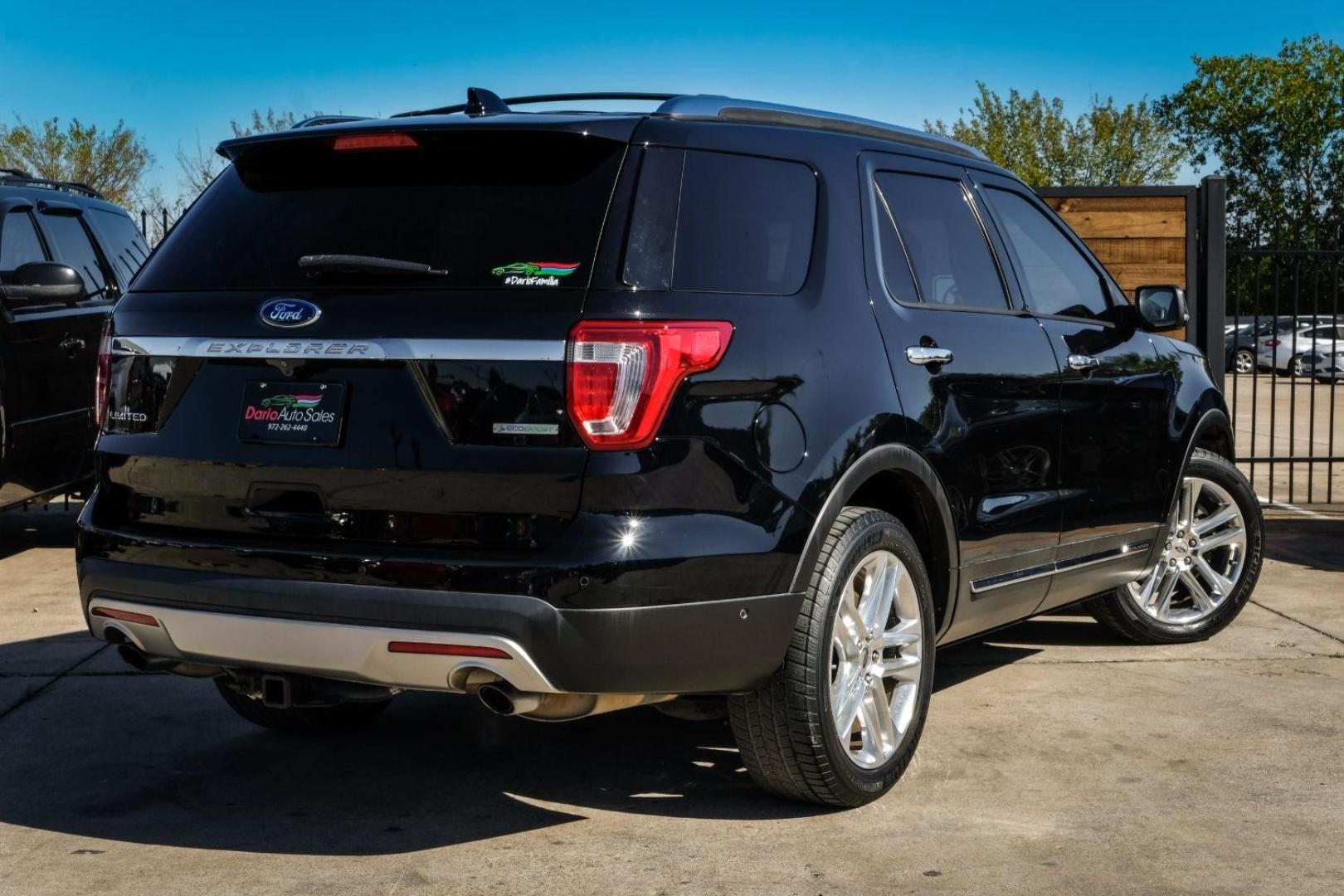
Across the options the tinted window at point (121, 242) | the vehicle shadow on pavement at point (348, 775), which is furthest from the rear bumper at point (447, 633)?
the tinted window at point (121, 242)

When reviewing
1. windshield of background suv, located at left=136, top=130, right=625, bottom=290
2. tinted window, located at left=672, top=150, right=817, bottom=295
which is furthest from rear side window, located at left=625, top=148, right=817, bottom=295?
windshield of background suv, located at left=136, top=130, right=625, bottom=290

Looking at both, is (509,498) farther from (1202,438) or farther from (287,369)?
(1202,438)

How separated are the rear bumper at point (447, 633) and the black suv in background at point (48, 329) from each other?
4561 millimetres

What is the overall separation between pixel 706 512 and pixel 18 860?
199 cm

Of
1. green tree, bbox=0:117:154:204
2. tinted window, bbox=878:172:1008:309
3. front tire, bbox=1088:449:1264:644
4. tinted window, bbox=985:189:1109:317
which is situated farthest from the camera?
green tree, bbox=0:117:154:204

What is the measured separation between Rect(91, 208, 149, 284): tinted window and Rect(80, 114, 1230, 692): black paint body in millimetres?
5817

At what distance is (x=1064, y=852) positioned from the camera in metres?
4.09

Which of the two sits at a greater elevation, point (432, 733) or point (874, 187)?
point (874, 187)

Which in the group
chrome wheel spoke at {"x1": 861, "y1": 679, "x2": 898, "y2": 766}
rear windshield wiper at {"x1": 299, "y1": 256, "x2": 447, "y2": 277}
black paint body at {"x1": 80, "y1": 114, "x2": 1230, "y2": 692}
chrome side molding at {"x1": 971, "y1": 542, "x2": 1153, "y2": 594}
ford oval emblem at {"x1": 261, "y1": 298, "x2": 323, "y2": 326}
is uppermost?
rear windshield wiper at {"x1": 299, "y1": 256, "x2": 447, "y2": 277}

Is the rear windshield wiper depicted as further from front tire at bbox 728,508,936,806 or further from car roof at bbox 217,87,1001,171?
front tire at bbox 728,508,936,806

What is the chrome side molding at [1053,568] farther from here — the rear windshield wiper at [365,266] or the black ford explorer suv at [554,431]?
the rear windshield wiper at [365,266]

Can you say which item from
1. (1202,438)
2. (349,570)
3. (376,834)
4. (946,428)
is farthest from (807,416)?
(1202,438)

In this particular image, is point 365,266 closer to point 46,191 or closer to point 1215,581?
point 1215,581

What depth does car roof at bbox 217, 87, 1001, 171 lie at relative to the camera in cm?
393
